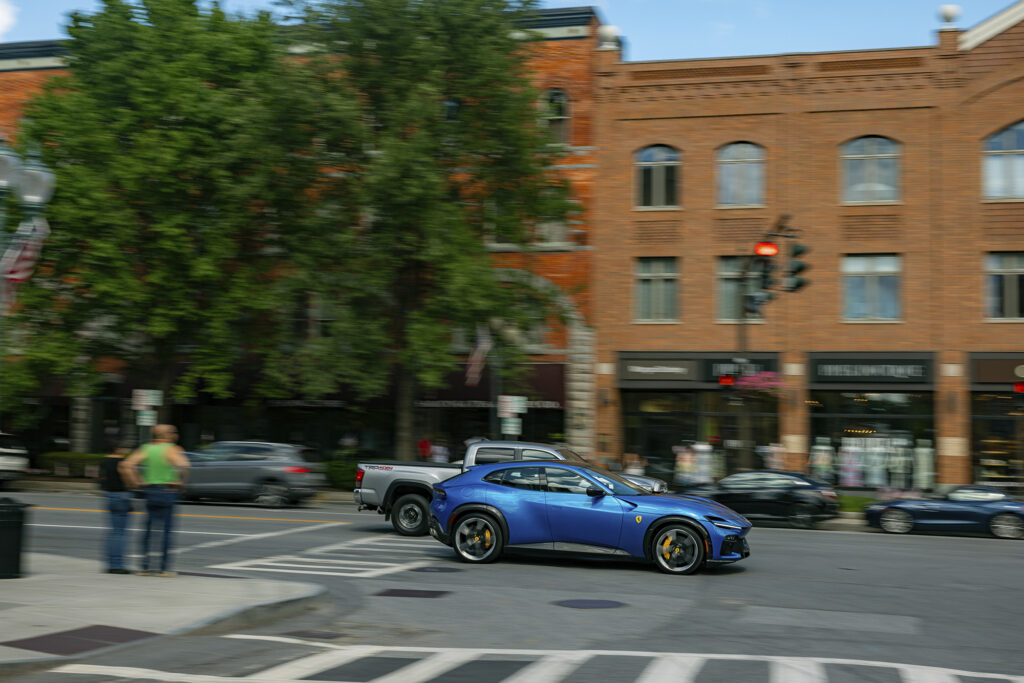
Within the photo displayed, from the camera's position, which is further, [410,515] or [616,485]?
[410,515]

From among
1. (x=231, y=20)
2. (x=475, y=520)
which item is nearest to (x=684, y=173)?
(x=231, y=20)

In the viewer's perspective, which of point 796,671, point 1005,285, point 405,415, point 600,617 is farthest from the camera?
point 1005,285

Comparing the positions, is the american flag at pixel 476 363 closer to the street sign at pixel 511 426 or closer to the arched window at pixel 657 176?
the street sign at pixel 511 426

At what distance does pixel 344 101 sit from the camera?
2712 centimetres

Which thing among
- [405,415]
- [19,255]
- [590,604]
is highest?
[19,255]

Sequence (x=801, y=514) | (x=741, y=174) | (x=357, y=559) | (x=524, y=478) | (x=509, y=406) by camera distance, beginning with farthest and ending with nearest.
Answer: (x=741, y=174)
(x=509, y=406)
(x=801, y=514)
(x=357, y=559)
(x=524, y=478)

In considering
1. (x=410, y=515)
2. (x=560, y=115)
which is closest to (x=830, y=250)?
(x=560, y=115)

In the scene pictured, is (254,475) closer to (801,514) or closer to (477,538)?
(477,538)

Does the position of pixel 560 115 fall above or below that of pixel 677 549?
above

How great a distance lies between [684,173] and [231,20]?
1501 cm

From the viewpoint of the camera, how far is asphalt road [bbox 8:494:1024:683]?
8000 millimetres

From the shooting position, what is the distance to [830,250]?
32.3 m

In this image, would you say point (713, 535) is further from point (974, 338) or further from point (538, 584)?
point (974, 338)

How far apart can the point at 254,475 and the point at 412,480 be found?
8363 mm
